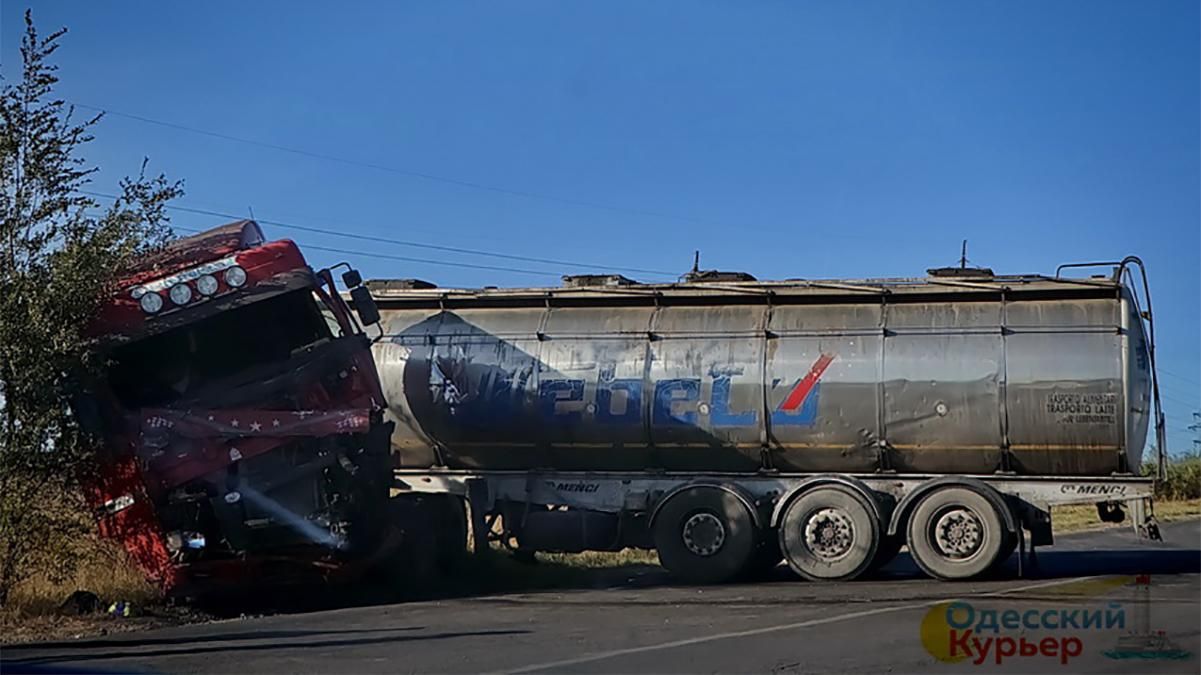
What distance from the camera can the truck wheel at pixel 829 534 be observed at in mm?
15914

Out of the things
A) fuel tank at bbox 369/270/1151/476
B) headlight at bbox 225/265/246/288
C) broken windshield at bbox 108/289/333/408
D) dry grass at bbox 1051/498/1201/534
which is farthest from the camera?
dry grass at bbox 1051/498/1201/534

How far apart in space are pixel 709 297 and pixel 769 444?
208cm

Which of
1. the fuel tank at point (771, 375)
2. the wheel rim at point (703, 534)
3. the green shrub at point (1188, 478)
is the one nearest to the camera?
the fuel tank at point (771, 375)

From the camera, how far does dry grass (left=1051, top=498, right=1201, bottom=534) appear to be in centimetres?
2911

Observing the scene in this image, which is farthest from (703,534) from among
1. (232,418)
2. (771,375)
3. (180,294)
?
(180,294)

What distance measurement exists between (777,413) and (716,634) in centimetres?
572

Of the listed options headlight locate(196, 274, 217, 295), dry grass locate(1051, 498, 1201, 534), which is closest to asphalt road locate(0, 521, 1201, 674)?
headlight locate(196, 274, 217, 295)

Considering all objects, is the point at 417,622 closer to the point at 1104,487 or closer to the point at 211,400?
the point at 211,400

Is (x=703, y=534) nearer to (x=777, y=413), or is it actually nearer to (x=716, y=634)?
(x=777, y=413)

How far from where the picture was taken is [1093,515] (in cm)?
3275

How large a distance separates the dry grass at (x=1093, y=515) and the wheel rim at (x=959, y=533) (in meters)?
12.0

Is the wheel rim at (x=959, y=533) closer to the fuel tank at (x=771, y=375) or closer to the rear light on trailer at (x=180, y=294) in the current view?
the fuel tank at (x=771, y=375)

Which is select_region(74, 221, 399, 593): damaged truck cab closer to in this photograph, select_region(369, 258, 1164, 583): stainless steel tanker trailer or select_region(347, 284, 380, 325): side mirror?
select_region(347, 284, 380, 325): side mirror

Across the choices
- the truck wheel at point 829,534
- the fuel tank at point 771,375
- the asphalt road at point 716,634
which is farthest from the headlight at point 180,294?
the truck wheel at point 829,534
